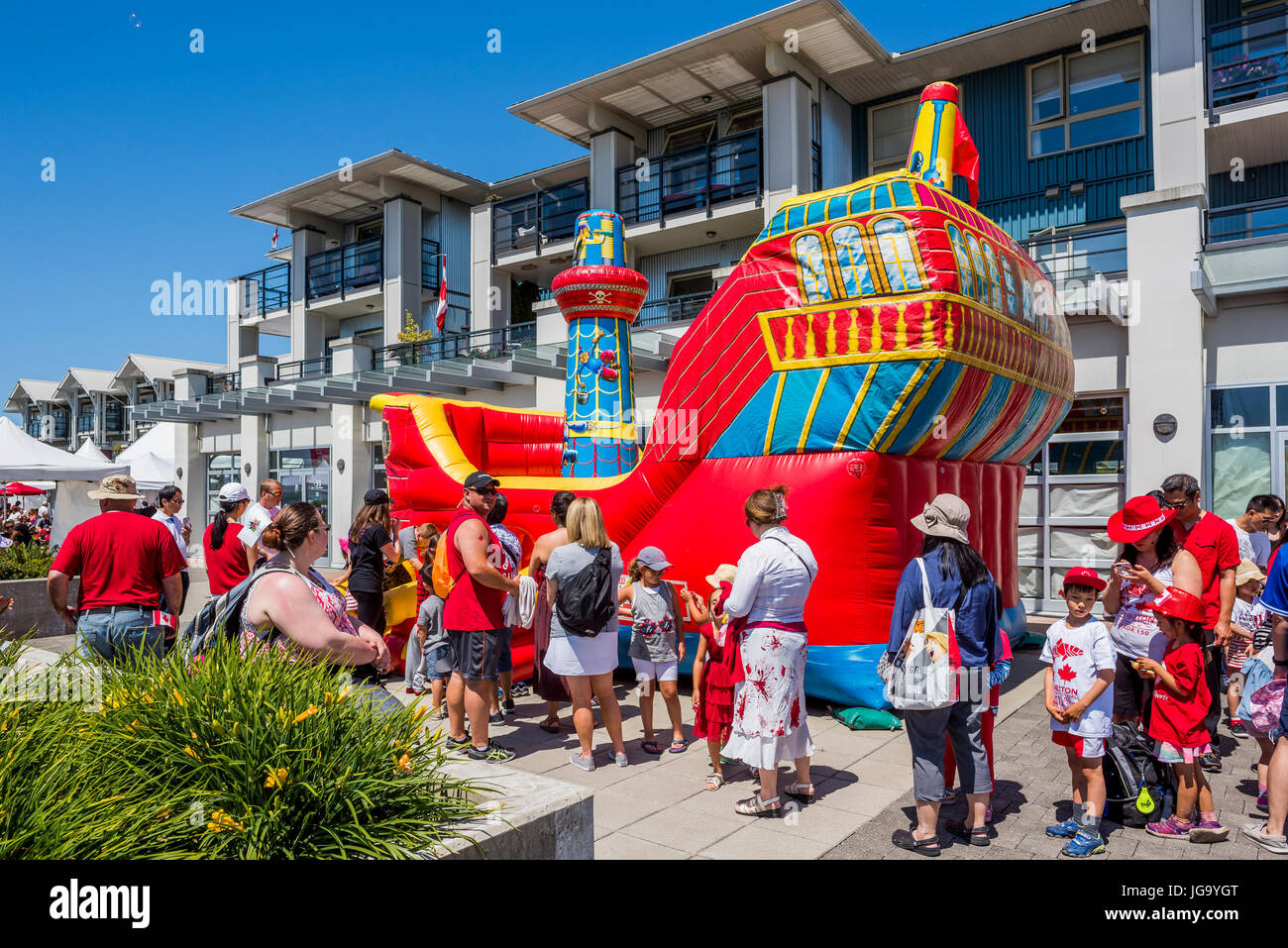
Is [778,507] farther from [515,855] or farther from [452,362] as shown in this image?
[452,362]

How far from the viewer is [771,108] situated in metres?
15.0

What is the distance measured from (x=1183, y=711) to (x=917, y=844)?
1.36 metres

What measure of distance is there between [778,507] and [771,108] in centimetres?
1279

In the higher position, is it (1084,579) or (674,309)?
(674,309)

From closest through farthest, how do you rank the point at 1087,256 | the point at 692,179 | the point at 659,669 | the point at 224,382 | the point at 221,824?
the point at 221,824
the point at 659,669
the point at 1087,256
the point at 692,179
the point at 224,382

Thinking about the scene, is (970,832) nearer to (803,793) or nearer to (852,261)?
(803,793)

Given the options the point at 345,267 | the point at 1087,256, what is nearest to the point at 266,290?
the point at 345,267

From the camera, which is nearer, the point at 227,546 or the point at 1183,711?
the point at 1183,711

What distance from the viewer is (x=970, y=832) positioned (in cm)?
390

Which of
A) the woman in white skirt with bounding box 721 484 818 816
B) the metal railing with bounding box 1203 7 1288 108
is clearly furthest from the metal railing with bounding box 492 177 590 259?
the woman in white skirt with bounding box 721 484 818 816

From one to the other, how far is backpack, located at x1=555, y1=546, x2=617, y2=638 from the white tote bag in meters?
1.68

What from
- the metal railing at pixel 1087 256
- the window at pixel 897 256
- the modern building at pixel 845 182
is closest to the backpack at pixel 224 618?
the window at pixel 897 256

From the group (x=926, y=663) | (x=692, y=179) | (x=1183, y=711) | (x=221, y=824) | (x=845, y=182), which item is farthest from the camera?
(x=692, y=179)
